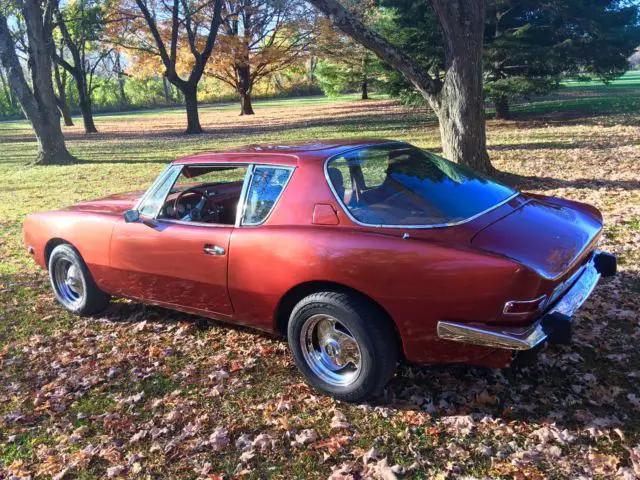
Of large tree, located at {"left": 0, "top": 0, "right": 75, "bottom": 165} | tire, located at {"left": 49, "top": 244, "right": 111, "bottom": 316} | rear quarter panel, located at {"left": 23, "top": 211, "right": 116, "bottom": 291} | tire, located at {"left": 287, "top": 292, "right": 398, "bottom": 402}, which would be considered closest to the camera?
tire, located at {"left": 287, "top": 292, "right": 398, "bottom": 402}

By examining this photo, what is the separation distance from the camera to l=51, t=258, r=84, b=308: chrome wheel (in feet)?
16.4

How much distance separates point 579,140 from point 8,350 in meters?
13.6

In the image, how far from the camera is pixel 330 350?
3379 millimetres

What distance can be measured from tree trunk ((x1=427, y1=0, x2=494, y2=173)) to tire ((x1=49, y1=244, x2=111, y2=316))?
5885 millimetres

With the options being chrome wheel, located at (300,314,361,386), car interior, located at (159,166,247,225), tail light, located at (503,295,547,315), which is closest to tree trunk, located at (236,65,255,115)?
car interior, located at (159,166,247,225)

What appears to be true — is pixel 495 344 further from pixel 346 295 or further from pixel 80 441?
pixel 80 441

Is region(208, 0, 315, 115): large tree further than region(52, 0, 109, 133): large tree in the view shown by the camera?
Yes

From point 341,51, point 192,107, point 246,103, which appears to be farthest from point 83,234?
point 246,103

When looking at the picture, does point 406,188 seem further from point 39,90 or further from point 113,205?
point 39,90

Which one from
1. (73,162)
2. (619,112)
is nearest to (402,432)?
(73,162)

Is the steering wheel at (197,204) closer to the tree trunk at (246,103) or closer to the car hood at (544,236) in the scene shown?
the car hood at (544,236)

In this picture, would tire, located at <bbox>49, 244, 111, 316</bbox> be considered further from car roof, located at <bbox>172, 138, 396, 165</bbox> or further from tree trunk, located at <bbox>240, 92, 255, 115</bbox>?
tree trunk, located at <bbox>240, 92, 255, 115</bbox>

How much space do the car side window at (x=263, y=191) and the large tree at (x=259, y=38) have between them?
2779 cm

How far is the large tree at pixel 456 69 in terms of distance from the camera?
7.92 metres
